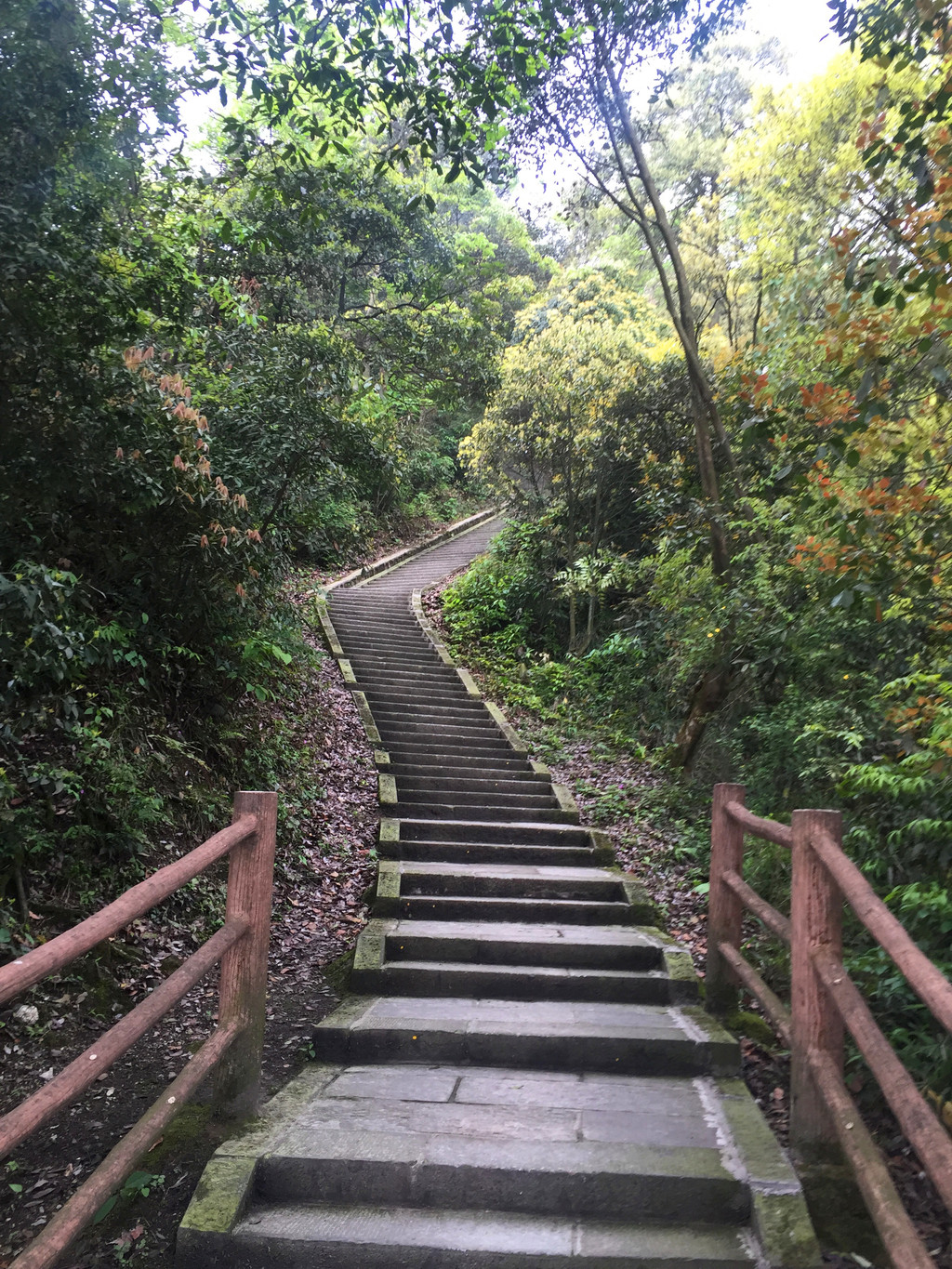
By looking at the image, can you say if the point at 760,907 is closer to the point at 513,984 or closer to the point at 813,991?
the point at 813,991

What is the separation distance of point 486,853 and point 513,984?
6.70ft

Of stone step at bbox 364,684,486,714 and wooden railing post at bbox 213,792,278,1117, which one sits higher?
wooden railing post at bbox 213,792,278,1117

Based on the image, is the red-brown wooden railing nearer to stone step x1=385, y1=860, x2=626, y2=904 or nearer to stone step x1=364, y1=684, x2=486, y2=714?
stone step x1=385, y1=860, x2=626, y2=904

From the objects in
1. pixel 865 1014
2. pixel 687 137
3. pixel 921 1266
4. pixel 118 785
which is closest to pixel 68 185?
pixel 118 785

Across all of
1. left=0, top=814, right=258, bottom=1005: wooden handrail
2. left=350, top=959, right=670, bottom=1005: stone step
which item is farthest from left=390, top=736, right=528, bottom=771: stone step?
left=0, top=814, right=258, bottom=1005: wooden handrail

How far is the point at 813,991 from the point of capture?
8.59 feet

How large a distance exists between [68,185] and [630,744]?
8.01 m

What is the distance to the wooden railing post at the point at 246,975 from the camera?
9.18 feet

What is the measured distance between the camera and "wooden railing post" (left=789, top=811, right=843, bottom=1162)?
259cm

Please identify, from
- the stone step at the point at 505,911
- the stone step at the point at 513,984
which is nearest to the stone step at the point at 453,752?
the stone step at the point at 505,911

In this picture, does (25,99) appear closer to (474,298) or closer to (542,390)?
(542,390)

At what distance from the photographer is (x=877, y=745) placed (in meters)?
5.24

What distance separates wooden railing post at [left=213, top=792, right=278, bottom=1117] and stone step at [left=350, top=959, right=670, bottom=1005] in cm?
129

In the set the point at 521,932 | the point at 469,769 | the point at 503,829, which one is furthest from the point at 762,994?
the point at 469,769
